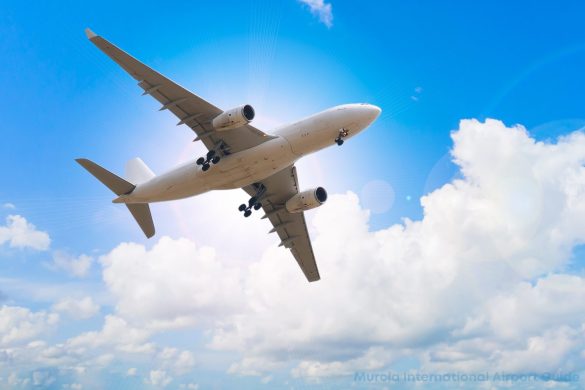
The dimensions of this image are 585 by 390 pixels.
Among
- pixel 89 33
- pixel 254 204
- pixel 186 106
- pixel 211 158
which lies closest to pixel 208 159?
pixel 211 158

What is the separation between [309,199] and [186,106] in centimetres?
1182

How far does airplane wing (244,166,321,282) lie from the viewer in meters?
46.1

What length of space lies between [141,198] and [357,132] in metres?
16.4

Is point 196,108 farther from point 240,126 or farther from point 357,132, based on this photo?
point 357,132

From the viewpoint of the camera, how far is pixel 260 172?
131ft

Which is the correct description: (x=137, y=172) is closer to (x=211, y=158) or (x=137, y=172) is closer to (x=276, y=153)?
(x=211, y=158)

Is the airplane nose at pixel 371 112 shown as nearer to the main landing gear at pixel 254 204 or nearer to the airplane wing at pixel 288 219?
the airplane wing at pixel 288 219

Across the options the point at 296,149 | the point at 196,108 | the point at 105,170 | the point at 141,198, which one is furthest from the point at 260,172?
the point at 105,170

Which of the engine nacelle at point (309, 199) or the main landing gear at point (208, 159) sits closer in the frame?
the main landing gear at point (208, 159)

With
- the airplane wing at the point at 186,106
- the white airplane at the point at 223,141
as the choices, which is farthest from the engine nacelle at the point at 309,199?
the airplane wing at the point at 186,106

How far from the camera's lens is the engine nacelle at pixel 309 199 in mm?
44406

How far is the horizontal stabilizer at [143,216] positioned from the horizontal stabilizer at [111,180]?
11.3ft

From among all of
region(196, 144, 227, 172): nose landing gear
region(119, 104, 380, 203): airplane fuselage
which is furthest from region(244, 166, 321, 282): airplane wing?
region(196, 144, 227, 172): nose landing gear

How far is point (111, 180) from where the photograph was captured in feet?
142
